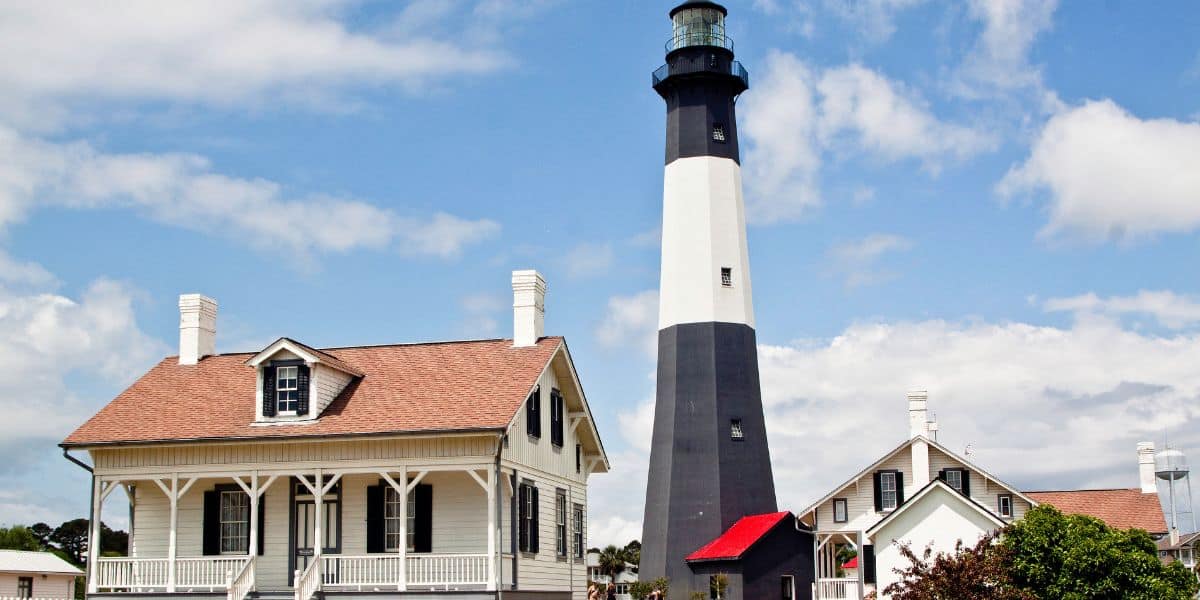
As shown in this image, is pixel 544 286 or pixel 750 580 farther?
pixel 750 580

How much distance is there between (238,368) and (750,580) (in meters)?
14.9

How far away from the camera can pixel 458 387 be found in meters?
27.8

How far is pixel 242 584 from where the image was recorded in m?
26.7

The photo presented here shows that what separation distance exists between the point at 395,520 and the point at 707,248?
16.7 metres

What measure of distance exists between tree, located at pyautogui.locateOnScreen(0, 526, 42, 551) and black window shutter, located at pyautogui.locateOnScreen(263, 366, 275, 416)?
1382 inches

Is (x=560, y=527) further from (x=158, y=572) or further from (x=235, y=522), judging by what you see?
(x=158, y=572)

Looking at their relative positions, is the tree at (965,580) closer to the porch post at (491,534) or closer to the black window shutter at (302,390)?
the porch post at (491,534)

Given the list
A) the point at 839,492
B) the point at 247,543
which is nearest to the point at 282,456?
the point at 247,543

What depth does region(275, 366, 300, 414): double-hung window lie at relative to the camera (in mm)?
27625

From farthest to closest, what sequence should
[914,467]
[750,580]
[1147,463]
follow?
1. [1147,463]
2. [914,467]
3. [750,580]

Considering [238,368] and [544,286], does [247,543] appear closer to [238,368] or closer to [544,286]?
[238,368]

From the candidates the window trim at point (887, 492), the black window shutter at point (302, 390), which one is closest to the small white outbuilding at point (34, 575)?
the black window shutter at point (302, 390)

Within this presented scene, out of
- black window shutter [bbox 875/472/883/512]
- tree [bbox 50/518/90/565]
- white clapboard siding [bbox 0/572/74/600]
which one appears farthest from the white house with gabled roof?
tree [bbox 50/518/90/565]

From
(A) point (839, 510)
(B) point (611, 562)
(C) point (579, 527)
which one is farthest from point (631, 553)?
(C) point (579, 527)
